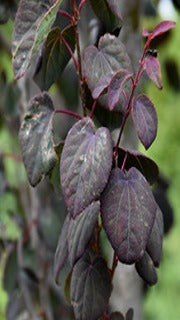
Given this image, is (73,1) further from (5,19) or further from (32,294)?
(32,294)

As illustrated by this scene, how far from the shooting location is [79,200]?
1.00 m

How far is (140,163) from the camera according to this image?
116 cm

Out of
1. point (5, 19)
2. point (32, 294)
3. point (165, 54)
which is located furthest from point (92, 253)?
point (165, 54)

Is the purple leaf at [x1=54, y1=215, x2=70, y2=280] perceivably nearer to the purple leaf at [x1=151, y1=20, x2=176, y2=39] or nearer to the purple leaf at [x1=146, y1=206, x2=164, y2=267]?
the purple leaf at [x1=146, y1=206, x2=164, y2=267]

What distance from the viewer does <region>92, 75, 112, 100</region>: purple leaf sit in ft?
3.50

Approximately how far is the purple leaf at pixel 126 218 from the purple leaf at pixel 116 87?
0.36ft

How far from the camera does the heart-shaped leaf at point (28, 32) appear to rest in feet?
3.49

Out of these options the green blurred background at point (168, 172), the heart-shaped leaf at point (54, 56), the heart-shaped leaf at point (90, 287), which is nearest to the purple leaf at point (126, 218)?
the heart-shaped leaf at point (90, 287)

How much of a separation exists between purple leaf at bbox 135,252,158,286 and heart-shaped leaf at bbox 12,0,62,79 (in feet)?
1.14

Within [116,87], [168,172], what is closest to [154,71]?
[116,87]

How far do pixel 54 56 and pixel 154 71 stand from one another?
7.7 inches

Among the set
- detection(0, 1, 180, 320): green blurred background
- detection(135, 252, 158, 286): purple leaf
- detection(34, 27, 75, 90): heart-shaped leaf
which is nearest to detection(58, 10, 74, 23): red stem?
detection(34, 27, 75, 90): heart-shaped leaf

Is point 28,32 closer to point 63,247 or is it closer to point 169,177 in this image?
point 63,247

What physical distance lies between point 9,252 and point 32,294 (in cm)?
14
